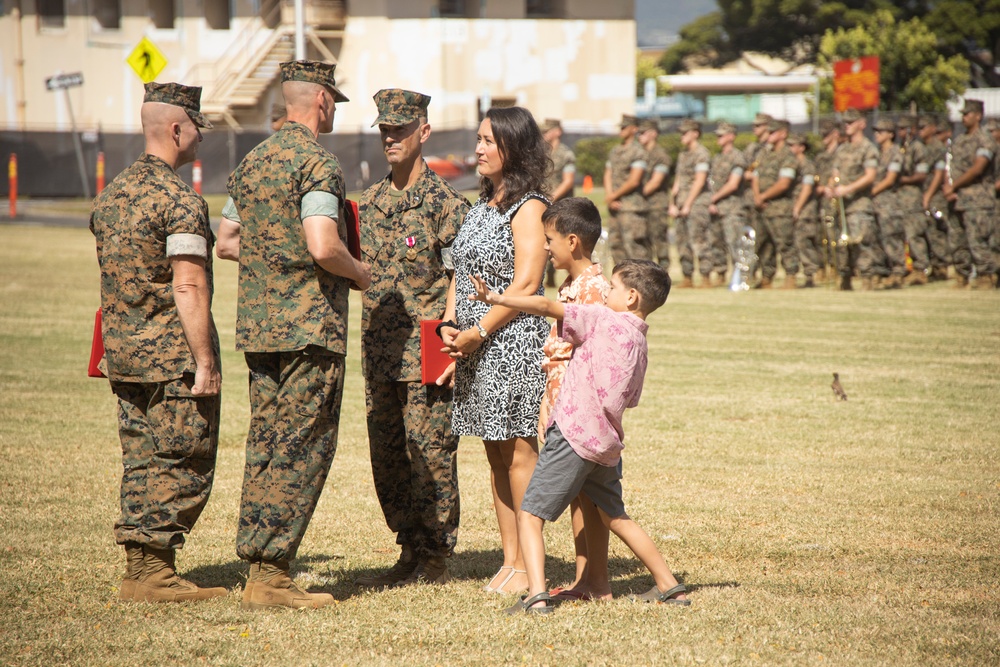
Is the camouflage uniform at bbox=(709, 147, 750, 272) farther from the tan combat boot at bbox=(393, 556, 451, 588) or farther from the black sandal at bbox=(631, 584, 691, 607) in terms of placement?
the black sandal at bbox=(631, 584, 691, 607)

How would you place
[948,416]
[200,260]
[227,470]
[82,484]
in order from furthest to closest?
[948,416] → [227,470] → [82,484] → [200,260]

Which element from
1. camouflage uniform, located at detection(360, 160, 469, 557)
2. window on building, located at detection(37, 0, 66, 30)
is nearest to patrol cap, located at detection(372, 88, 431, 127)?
camouflage uniform, located at detection(360, 160, 469, 557)

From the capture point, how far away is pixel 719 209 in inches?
711

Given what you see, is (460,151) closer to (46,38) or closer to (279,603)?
(46,38)

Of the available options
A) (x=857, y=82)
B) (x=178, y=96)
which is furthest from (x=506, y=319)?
(x=857, y=82)

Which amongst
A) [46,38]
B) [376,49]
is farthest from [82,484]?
[46,38]

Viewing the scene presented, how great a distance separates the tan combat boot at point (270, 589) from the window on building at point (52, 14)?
4572cm

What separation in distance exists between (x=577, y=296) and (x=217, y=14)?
4455 centimetres

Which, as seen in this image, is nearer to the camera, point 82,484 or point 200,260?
point 200,260

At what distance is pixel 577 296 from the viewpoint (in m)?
4.93

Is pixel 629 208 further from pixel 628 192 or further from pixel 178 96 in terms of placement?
pixel 178 96

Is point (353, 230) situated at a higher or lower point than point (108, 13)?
lower

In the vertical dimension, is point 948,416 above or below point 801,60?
below

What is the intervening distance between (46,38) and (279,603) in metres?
45.4
